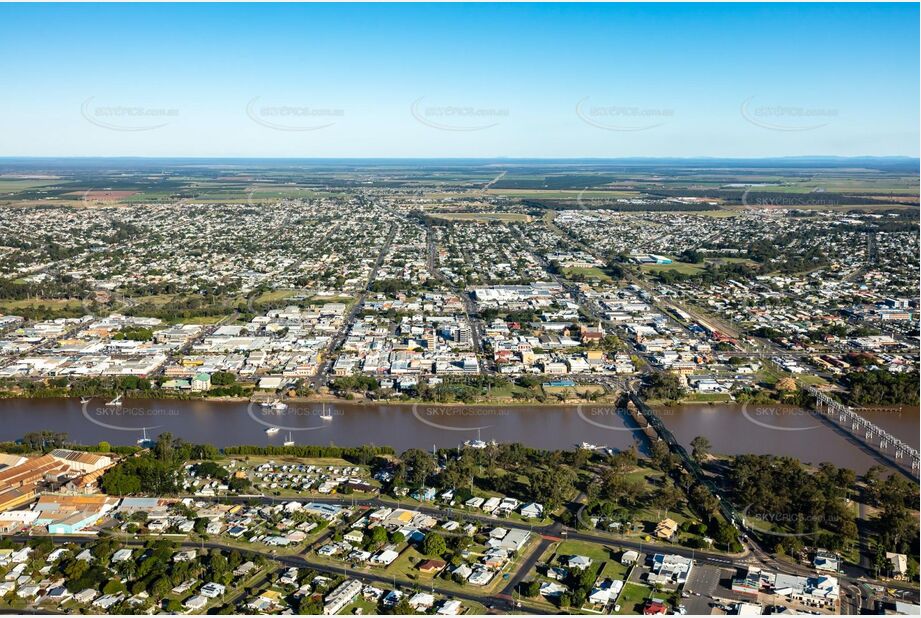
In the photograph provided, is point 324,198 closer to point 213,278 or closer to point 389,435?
point 213,278

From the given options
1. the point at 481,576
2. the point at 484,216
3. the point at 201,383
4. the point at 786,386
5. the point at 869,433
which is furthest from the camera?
the point at 484,216

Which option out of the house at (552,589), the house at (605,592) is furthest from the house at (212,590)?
the house at (605,592)

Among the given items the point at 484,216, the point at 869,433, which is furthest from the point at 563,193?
the point at 869,433

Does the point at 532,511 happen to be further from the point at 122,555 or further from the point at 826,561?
the point at 122,555

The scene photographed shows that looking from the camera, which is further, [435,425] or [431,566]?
[435,425]

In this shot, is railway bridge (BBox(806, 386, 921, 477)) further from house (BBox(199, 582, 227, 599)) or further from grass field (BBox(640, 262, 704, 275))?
grass field (BBox(640, 262, 704, 275))

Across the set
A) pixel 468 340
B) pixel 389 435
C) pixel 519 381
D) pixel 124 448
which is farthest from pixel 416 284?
pixel 124 448
